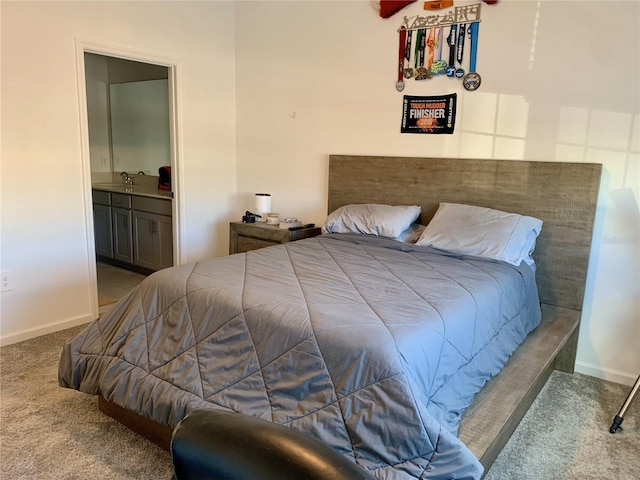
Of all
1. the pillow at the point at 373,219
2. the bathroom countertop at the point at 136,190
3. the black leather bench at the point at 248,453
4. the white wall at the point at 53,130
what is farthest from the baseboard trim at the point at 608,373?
the bathroom countertop at the point at 136,190

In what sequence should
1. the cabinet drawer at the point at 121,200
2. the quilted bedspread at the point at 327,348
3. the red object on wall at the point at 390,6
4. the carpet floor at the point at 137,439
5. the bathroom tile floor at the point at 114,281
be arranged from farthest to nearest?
1. the cabinet drawer at the point at 121,200
2. the bathroom tile floor at the point at 114,281
3. the red object on wall at the point at 390,6
4. the carpet floor at the point at 137,439
5. the quilted bedspread at the point at 327,348

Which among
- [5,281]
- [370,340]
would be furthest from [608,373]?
[5,281]

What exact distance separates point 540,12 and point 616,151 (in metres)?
0.95

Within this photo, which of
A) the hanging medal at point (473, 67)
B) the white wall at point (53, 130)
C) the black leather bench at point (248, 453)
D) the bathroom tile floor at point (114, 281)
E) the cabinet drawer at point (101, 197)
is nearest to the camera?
the black leather bench at point (248, 453)

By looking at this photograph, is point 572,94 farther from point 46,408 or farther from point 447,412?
point 46,408

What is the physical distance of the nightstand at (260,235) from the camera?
3910 millimetres

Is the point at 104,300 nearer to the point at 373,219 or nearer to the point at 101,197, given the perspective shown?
the point at 101,197

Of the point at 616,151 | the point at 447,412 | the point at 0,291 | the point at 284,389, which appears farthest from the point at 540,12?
the point at 0,291

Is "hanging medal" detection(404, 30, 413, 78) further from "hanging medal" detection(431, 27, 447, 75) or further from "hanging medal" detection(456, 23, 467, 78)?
"hanging medal" detection(456, 23, 467, 78)

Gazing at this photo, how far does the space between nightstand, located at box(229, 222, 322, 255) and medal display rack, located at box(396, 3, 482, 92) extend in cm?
133

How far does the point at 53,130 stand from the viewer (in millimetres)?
3312

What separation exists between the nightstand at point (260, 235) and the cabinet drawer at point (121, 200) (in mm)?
1345

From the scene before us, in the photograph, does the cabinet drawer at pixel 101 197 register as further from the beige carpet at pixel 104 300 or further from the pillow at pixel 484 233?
the pillow at pixel 484 233

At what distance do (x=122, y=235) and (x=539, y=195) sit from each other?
12.9 ft
